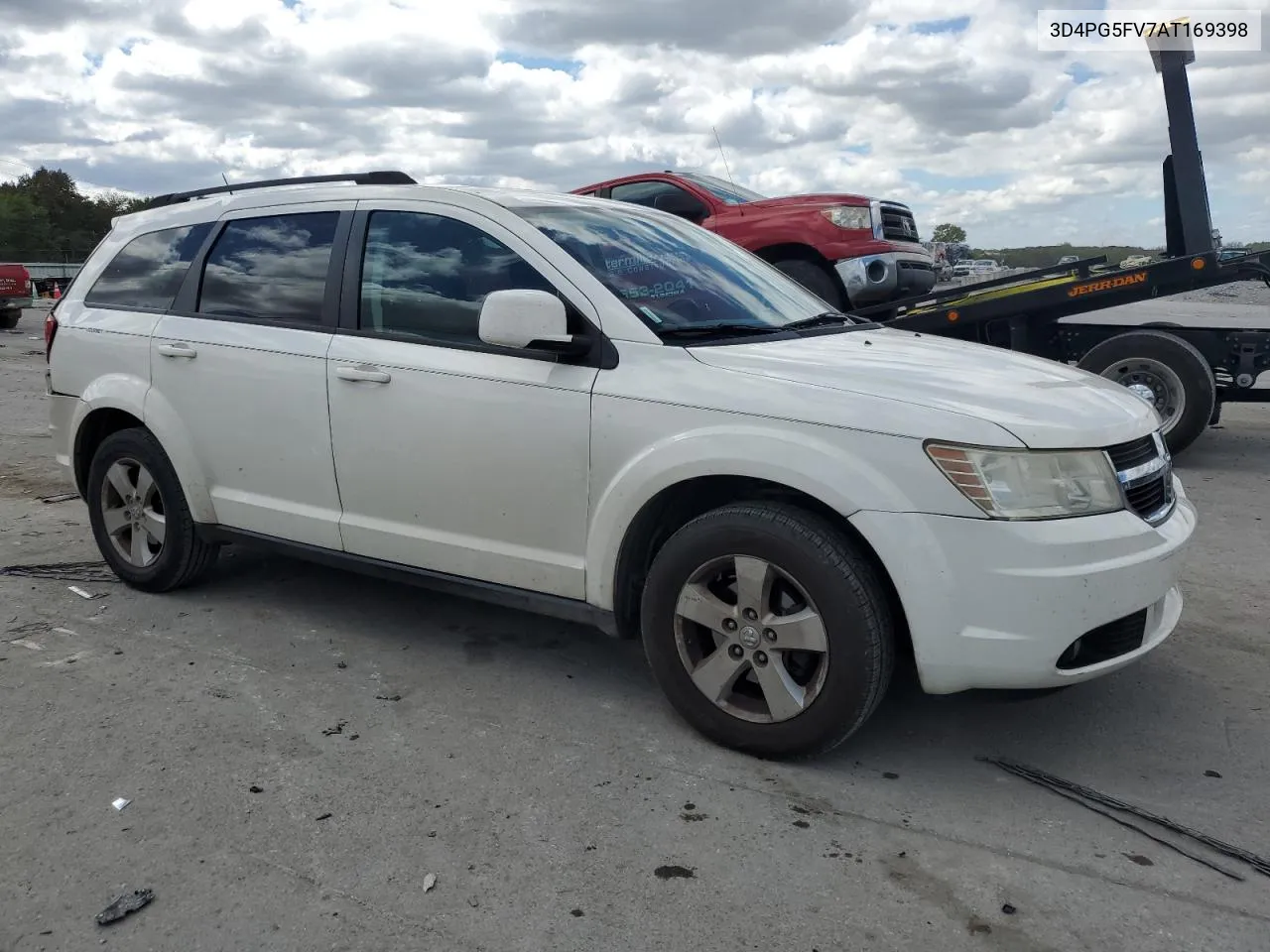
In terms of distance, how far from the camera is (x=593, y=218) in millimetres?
4219

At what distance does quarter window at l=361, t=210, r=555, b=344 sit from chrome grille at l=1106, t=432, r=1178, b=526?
190cm

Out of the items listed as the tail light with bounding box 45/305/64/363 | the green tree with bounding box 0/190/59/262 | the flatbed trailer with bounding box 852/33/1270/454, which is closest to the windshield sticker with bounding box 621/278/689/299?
the tail light with bounding box 45/305/64/363

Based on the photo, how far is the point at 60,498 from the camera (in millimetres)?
7055

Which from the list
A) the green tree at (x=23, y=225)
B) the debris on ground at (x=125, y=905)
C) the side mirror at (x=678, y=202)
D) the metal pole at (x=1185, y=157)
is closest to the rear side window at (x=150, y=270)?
the debris on ground at (x=125, y=905)

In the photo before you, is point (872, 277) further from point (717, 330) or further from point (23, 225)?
point (23, 225)

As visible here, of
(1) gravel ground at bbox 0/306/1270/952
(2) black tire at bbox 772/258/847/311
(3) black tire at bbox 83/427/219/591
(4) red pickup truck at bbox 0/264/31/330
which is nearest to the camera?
(1) gravel ground at bbox 0/306/1270/952

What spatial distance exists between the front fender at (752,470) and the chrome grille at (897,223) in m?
7.08

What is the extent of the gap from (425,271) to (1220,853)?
3142 millimetres

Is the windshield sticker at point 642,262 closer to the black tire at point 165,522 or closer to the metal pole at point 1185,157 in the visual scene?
the black tire at point 165,522

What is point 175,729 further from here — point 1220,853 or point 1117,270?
point 1117,270

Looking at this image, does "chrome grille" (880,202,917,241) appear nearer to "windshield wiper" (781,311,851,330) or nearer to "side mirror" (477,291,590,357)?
"windshield wiper" (781,311,851,330)

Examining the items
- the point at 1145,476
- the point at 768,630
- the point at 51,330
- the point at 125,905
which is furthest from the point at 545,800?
the point at 51,330

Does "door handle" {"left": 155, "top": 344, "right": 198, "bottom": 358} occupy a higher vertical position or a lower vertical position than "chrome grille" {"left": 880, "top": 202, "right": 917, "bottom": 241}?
lower

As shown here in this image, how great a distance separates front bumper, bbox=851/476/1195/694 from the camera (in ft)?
9.93
